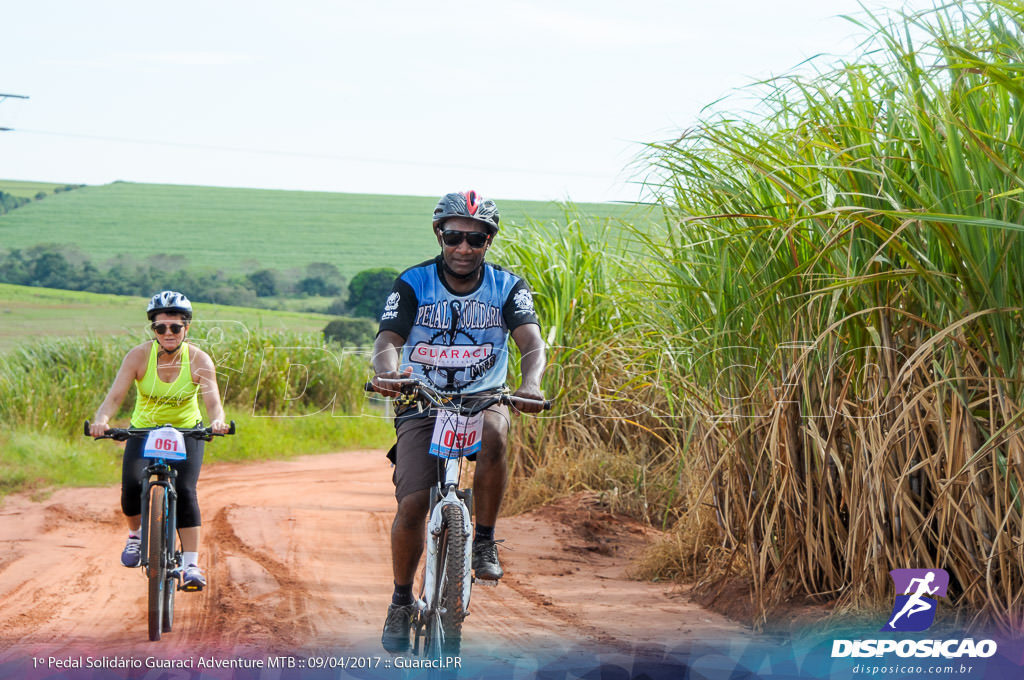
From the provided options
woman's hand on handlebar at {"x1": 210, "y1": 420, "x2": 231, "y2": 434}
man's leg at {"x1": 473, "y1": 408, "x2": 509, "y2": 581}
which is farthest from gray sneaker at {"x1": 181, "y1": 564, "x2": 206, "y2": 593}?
man's leg at {"x1": 473, "y1": 408, "x2": 509, "y2": 581}

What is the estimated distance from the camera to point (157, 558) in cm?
540

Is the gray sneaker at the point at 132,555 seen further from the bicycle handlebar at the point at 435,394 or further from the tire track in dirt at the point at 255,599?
the bicycle handlebar at the point at 435,394

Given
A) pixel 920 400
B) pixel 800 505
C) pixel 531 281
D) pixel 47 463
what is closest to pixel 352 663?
pixel 800 505

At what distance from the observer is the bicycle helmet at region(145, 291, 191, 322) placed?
569 centimetres

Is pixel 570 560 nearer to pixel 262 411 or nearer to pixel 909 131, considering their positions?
pixel 909 131

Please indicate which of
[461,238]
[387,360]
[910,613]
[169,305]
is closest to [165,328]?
[169,305]

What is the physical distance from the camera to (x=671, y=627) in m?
5.54

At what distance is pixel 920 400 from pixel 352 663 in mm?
2808

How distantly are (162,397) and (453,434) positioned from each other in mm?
2319

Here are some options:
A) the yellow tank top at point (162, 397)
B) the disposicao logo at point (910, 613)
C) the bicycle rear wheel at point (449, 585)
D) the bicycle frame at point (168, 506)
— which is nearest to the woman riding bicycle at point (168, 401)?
the yellow tank top at point (162, 397)

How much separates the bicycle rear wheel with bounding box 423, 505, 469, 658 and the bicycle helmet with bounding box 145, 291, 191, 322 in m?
2.36

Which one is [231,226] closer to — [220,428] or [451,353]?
[220,428]

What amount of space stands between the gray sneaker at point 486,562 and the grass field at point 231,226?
49864 millimetres

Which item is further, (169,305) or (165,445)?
(169,305)
